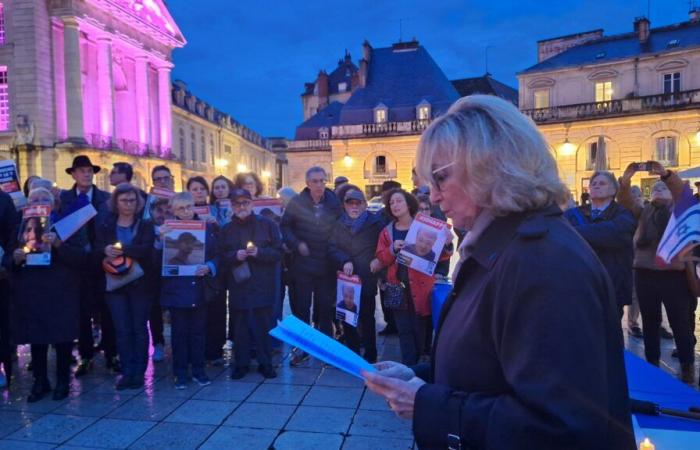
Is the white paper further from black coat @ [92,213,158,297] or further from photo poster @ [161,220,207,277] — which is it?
photo poster @ [161,220,207,277]

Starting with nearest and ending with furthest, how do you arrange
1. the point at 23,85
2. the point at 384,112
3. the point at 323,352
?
the point at 323,352, the point at 23,85, the point at 384,112

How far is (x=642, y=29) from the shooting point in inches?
1373

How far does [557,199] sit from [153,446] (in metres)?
3.93

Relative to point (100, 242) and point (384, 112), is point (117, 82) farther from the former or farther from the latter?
point (100, 242)

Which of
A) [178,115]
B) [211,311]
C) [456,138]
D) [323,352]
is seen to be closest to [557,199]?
[456,138]

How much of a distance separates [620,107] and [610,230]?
33.2m

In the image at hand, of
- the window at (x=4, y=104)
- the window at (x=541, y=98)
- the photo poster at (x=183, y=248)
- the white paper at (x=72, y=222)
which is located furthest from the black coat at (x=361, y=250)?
the window at (x=541, y=98)

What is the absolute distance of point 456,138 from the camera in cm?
152

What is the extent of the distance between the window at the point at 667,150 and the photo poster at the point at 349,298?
3311 centimetres

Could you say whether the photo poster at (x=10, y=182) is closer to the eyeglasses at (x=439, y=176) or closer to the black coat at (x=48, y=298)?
the black coat at (x=48, y=298)

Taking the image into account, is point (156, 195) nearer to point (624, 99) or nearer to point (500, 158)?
point (500, 158)

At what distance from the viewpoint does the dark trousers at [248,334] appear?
19.3ft

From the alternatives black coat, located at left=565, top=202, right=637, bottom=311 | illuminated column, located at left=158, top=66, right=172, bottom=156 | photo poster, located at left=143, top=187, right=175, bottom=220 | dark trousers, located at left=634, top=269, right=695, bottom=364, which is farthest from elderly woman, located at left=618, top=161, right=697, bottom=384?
illuminated column, located at left=158, top=66, right=172, bottom=156

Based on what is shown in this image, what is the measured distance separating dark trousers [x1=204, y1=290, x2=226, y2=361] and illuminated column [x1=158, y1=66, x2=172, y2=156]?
36853 millimetres
